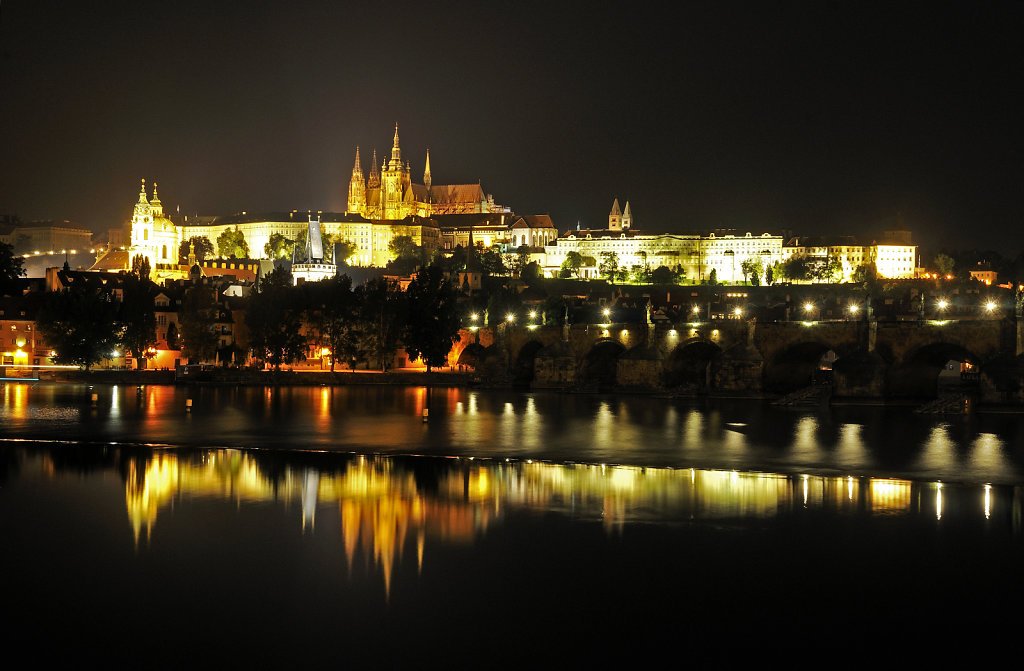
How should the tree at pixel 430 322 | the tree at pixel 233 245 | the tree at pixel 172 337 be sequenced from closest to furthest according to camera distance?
the tree at pixel 430 322 → the tree at pixel 172 337 → the tree at pixel 233 245

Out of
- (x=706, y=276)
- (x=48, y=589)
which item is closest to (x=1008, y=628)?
(x=48, y=589)

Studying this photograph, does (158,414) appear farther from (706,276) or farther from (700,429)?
(706,276)

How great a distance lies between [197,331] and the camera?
4619cm

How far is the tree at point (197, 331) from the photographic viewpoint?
46.2 m

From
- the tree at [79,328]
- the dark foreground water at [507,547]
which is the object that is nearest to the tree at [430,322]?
the tree at [79,328]

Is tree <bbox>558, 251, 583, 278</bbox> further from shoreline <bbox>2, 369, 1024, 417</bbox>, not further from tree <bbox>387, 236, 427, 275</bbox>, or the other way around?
shoreline <bbox>2, 369, 1024, 417</bbox>

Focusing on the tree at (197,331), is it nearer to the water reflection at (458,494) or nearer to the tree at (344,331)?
the tree at (344,331)

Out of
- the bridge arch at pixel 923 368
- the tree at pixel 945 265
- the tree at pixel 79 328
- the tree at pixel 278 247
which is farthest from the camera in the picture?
the tree at pixel 945 265

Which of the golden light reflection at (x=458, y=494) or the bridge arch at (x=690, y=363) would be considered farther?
the bridge arch at (x=690, y=363)

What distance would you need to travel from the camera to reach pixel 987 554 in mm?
15000

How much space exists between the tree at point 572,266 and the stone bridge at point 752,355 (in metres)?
68.0

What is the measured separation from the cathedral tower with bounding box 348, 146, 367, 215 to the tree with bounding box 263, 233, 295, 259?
104 ft

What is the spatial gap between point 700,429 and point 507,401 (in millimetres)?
9957

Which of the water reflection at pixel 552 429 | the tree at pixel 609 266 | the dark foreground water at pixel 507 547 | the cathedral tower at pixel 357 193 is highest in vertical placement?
the cathedral tower at pixel 357 193
